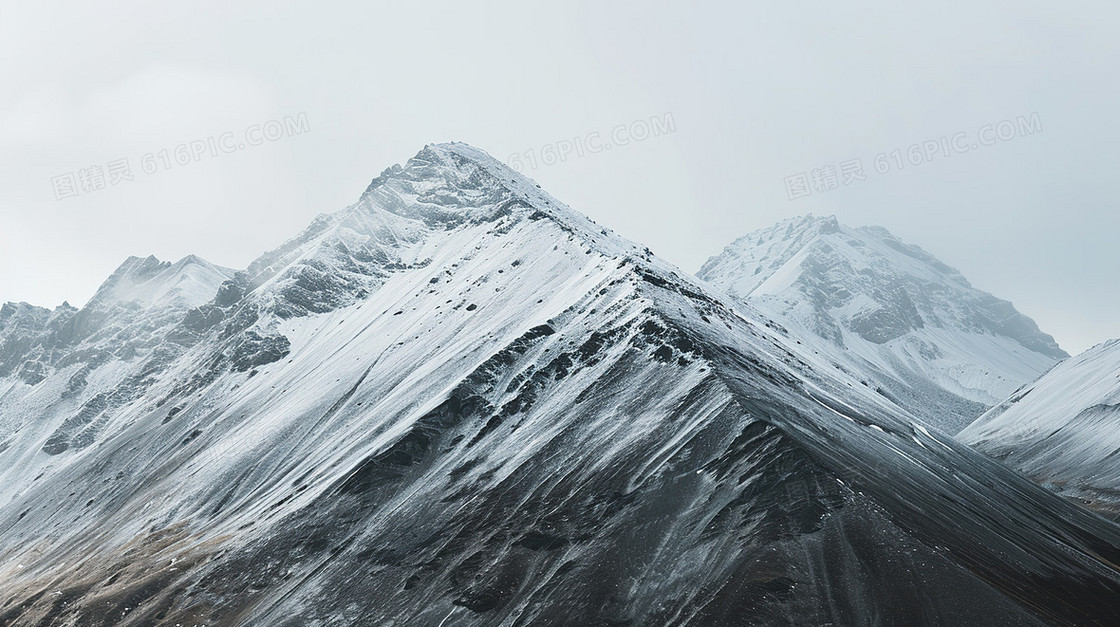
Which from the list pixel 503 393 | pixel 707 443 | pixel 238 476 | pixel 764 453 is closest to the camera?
pixel 764 453

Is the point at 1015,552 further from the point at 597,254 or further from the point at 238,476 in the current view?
the point at 238,476

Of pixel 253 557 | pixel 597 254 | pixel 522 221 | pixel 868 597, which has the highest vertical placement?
pixel 522 221

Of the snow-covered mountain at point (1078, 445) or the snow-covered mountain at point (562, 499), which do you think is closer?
the snow-covered mountain at point (562, 499)

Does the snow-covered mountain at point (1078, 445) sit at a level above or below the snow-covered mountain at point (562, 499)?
above

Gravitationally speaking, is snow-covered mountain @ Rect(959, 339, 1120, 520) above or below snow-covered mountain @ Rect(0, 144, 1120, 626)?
above

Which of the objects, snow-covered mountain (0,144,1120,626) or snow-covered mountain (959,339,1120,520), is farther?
snow-covered mountain (959,339,1120,520)

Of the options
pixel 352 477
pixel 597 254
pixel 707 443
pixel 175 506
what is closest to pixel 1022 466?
pixel 597 254

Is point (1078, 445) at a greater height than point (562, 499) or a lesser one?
greater

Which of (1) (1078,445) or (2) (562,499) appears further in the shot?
(1) (1078,445)
